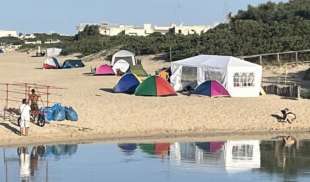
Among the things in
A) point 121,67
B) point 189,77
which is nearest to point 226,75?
point 189,77

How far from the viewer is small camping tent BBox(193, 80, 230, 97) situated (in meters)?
32.0

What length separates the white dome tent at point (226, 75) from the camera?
3344cm

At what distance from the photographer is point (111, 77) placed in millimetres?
45531

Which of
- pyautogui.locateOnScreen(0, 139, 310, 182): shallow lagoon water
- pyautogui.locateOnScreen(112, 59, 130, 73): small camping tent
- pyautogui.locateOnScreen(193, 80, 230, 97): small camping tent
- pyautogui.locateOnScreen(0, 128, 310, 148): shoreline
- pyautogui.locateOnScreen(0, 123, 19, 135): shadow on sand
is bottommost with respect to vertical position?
pyautogui.locateOnScreen(0, 139, 310, 182): shallow lagoon water

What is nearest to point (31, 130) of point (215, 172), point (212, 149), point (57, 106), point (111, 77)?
point (57, 106)

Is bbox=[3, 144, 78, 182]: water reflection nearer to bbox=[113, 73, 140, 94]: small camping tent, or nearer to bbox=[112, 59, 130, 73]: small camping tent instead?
bbox=[113, 73, 140, 94]: small camping tent

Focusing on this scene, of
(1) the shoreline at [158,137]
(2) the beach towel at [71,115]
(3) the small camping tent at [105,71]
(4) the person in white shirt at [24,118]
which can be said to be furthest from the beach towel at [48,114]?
(3) the small camping tent at [105,71]

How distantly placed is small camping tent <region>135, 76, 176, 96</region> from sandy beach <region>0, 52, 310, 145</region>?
46cm

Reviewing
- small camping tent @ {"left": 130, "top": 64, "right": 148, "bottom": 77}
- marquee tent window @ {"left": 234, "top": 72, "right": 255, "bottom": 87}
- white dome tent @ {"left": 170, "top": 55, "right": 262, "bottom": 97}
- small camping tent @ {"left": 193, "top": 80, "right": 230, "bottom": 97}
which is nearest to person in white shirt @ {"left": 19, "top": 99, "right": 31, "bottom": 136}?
small camping tent @ {"left": 193, "top": 80, "right": 230, "bottom": 97}

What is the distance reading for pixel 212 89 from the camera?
1260 inches

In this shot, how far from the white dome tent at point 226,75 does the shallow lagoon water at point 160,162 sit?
9729mm

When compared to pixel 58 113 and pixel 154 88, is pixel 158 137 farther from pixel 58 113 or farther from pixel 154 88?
pixel 154 88

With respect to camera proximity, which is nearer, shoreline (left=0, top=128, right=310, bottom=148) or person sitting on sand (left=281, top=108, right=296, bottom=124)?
shoreline (left=0, top=128, right=310, bottom=148)

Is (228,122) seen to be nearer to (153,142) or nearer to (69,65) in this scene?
(153,142)
